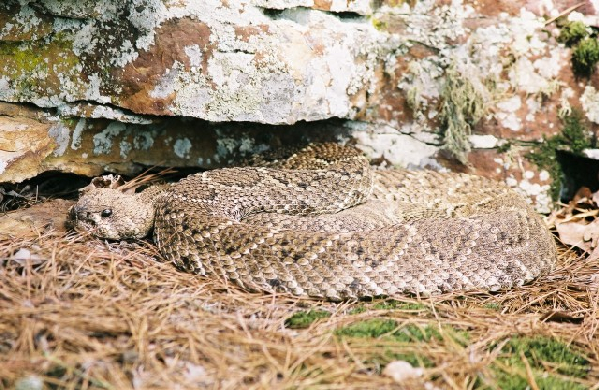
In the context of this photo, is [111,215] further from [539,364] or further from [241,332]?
[539,364]

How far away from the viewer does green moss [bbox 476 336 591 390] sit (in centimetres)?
318

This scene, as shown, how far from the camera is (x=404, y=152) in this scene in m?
5.86

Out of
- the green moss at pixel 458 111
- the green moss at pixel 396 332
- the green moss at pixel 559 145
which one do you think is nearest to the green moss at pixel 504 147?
the green moss at pixel 559 145

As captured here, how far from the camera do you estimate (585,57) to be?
5.39 m

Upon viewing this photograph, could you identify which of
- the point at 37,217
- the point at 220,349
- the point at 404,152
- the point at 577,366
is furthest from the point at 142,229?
the point at 577,366

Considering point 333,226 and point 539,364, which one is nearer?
point 539,364

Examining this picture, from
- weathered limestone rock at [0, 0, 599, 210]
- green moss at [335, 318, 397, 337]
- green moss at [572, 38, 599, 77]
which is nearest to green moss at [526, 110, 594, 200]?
weathered limestone rock at [0, 0, 599, 210]

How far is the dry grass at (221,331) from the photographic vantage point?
9.52 ft

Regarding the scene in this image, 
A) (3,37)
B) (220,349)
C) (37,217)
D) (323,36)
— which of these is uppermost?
(323,36)

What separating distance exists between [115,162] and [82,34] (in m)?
1.12

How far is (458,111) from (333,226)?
1649 millimetres

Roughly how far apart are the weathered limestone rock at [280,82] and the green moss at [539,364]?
7.84 ft

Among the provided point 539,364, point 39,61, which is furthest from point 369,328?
point 39,61

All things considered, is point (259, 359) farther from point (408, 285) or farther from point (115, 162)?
point (115, 162)
